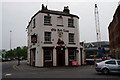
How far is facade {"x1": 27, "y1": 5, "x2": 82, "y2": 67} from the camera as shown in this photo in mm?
27234

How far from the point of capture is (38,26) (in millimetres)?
27672

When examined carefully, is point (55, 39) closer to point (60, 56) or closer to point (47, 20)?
point (60, 56)

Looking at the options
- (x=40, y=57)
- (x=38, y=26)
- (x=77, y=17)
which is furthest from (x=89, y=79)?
(x=77, y=17)

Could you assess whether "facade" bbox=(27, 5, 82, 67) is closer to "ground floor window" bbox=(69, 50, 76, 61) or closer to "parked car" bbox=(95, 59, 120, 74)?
"ground floor window" bbox=(69, 50, 76, 61)

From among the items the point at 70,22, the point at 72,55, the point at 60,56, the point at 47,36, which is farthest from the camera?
the point at 70,22

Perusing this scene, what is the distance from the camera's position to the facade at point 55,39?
27.2 m

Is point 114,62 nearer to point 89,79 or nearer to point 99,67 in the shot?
point 99,67

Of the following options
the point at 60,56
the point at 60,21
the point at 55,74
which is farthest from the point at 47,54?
the point at 55,74

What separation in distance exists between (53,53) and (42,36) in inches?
131

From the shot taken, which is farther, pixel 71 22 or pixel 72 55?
pixel 71 22

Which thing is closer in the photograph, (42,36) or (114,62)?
(114,62)

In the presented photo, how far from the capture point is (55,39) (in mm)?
28391

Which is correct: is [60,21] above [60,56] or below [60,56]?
above

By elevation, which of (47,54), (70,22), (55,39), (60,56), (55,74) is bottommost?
(55,74)
